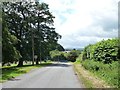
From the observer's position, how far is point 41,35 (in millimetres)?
69250

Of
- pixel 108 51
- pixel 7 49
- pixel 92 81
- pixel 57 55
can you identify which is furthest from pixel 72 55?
pixel 92 81

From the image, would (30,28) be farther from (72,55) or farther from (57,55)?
(57,55)

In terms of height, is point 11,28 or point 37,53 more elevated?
point 11,28

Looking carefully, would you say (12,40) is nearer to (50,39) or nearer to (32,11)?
(32,11)

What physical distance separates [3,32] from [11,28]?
22317 mm

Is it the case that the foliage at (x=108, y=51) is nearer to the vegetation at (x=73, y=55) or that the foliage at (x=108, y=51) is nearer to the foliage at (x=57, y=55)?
the vegetation at (x=73, y=55)

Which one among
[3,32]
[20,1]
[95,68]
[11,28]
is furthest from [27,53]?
[95,68]

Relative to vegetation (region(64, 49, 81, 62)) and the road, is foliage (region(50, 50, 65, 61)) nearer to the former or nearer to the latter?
vegetation (region(64, 49, 81, 62))

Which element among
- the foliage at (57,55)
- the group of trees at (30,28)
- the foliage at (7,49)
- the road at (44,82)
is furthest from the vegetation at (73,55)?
the road at (44,82)

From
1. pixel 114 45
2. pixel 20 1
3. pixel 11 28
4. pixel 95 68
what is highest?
pixel 20 1

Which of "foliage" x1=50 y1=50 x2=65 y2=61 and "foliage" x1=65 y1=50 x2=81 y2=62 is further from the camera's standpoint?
"foliage" x1=50 y1=50 x2=65 y2=61

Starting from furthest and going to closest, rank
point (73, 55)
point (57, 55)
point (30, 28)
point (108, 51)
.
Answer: point (57, 55) → point (73, 55) → point (30, 28) → point (108, 51)

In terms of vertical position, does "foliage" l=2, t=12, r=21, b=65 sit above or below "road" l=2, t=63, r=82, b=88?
above

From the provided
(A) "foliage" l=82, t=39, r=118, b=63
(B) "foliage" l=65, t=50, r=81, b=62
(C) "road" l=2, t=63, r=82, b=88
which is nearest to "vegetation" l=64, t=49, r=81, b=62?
(B) "foliage" l=65, t=50, r=81, b=62
